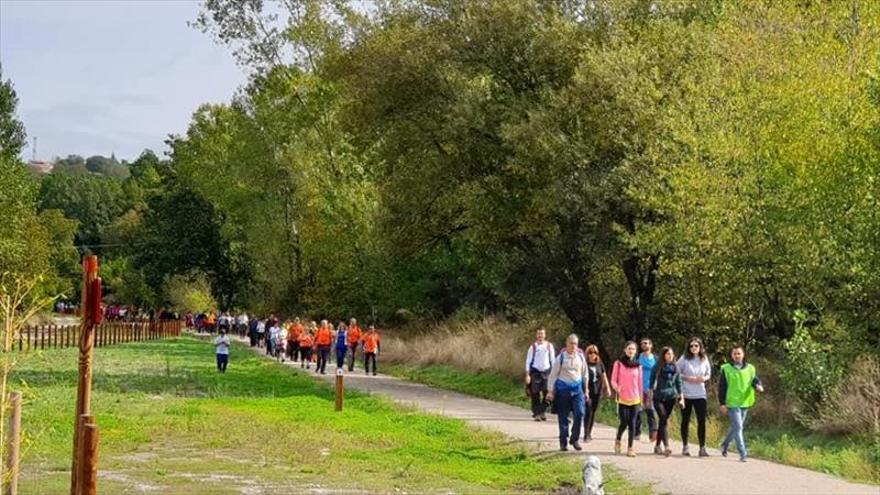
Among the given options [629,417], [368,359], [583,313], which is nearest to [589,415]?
[629,417]

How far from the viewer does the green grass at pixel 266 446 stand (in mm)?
15820

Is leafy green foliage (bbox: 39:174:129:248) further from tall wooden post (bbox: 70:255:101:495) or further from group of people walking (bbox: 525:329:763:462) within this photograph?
Result: tall wooden post (bbox: 70:255:101:495)

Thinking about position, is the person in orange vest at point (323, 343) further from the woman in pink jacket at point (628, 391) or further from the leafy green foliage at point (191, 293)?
the leafy green foliage at point (191, 293)

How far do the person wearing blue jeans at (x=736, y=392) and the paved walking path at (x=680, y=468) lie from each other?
0.47 m

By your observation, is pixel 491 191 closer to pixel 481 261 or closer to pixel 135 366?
pixel 481 261

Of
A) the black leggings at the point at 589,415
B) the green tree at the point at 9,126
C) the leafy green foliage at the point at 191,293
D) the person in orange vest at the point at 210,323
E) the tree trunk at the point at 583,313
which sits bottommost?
the black leggings at the point at 589,415

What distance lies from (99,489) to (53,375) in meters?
20.8

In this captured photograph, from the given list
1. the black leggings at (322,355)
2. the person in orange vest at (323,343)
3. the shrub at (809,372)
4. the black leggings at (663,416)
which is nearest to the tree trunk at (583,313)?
the shrub at (809,372)

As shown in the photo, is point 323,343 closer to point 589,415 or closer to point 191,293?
point 589,415

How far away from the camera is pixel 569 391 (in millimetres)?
19531

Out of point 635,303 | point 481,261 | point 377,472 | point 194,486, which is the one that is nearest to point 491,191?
point 635,303

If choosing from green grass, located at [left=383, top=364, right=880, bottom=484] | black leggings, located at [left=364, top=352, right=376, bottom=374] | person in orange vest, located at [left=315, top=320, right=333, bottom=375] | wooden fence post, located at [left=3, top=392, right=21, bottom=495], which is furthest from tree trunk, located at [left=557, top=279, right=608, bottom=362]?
wooden fence post, located at [left=3, top=392, right=21, bottom=495]

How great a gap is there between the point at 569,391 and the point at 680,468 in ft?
8.73

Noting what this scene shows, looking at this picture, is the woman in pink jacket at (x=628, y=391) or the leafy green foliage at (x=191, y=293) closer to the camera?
the woman in pink jacket at (x=628, y=391)
